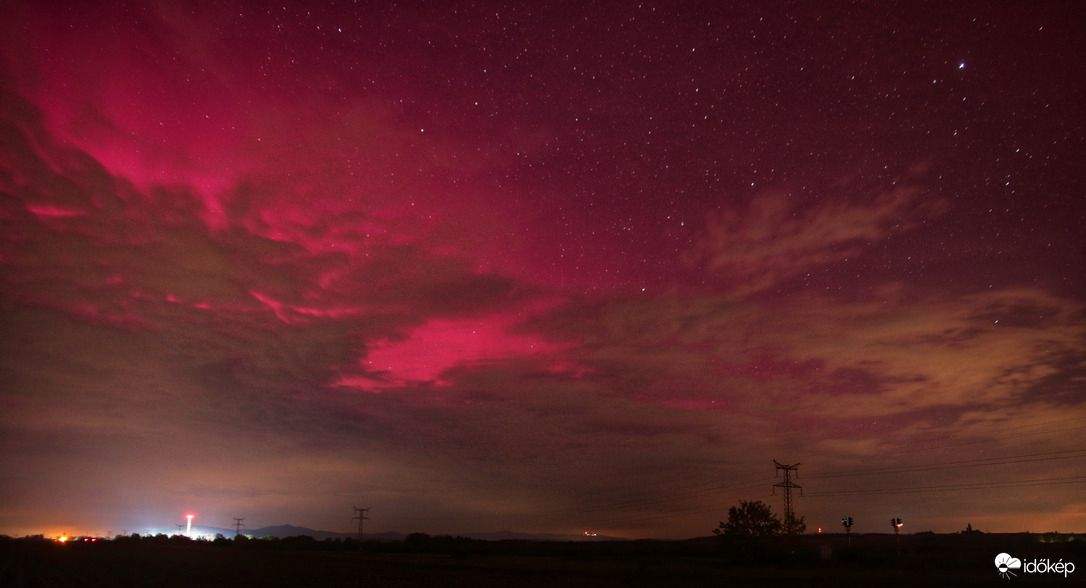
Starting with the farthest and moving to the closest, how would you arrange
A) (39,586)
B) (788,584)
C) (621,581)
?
(621,581) → (788,584) → (39,586)

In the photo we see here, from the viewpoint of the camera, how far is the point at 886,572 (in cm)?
5806

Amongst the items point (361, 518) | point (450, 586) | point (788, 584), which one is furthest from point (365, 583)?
point (361, 518)

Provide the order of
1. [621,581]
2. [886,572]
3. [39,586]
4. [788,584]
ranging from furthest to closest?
[886,572]
[621,581]
[788,584]
[39,586]

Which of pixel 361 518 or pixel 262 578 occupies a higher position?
pixel 262 578

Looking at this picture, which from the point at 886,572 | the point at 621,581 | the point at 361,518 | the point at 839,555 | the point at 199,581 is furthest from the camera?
the point at 361,518

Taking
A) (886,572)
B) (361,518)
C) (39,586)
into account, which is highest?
(39,586)

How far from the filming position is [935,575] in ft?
173

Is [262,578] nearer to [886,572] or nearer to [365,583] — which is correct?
[365,583]

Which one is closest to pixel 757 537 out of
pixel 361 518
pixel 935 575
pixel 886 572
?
pixel 886 572

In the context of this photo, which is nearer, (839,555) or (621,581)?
(621,581)

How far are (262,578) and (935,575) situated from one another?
55420 mm

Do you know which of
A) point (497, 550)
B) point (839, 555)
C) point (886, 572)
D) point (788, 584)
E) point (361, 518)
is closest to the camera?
point (788, 584)

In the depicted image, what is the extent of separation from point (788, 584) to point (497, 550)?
84.1 meters

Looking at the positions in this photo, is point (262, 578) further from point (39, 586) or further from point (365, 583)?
point (39, 586)
